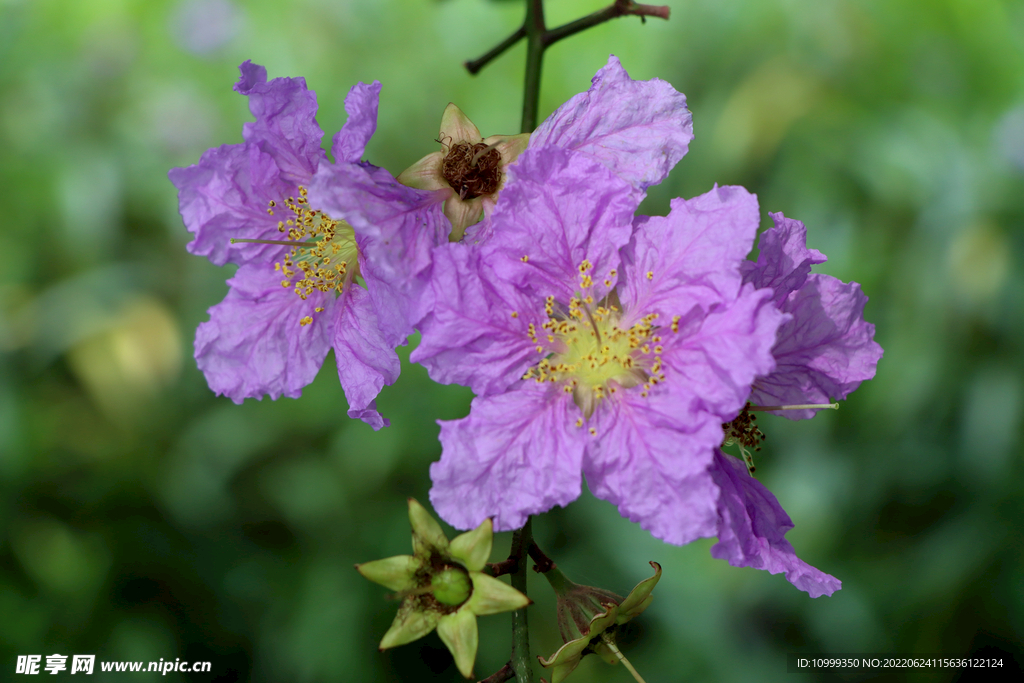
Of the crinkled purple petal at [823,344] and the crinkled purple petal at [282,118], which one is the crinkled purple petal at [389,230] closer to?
the crinkled purple petal at [282,118]

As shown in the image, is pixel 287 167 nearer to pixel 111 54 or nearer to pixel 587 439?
pixel 587 439

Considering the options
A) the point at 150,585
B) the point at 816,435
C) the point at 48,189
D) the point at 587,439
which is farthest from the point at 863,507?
the point at 48,189

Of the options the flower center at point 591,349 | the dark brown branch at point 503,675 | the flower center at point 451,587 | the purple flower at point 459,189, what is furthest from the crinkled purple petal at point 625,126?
the dark brown branch at point 503,675

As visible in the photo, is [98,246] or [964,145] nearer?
[964,145]

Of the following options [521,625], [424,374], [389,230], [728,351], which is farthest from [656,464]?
[424,374]

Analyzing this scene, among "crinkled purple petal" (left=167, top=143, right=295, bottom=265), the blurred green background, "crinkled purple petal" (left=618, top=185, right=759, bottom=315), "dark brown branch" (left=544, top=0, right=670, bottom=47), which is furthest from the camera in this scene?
the blurred green background

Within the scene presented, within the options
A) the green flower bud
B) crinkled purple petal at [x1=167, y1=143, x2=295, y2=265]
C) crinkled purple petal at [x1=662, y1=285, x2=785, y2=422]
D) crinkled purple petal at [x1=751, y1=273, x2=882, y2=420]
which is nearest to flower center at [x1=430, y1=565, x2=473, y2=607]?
the green flower bud

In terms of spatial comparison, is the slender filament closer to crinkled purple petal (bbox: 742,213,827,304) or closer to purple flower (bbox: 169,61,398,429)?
crinkled purple petal (bbox: 742,213,827,304)
